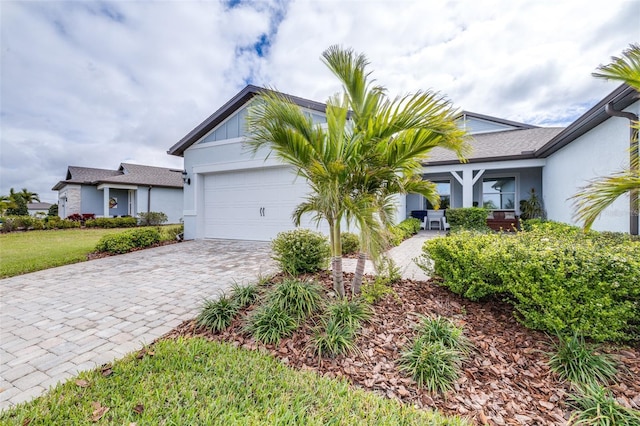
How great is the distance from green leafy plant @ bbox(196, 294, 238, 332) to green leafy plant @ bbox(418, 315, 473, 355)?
2.25 meters

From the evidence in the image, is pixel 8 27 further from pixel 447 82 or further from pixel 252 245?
pixel 447 82

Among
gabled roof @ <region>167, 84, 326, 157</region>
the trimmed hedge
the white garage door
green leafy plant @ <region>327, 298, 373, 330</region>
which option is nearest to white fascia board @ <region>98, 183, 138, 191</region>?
gabled roof @ <region>167, 84, 326, 157</region>

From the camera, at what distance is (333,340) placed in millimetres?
2803

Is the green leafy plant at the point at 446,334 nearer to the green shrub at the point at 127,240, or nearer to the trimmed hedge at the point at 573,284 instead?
the trimmed hedge at the point at 573,284

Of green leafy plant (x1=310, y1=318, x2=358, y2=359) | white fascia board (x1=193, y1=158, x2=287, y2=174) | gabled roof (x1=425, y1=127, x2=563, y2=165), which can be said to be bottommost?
green leafy plant (x1=310, y1=318, x2=358, y2=359)

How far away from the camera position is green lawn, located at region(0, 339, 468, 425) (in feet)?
6.23

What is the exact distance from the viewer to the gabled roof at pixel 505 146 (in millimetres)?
10805

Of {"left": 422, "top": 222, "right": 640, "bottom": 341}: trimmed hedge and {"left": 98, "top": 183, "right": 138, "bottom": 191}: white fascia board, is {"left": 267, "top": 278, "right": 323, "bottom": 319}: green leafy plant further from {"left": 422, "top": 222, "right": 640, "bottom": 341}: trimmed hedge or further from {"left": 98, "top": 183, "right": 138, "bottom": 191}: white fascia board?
{"left": 98, "top": 183, "right": 138, "bottom": 191}: white fascia board

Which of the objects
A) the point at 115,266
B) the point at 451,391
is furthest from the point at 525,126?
the point at 115,266

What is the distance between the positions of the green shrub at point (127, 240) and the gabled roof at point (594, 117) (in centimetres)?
Answer: 1218

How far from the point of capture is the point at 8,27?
614 centimetres

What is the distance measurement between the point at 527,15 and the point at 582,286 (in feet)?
23.0

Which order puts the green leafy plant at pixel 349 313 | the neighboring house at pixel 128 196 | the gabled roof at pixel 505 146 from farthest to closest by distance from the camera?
1. the neighboring house at pixel 128 196
2. the gabled roof at pixel 505 146
3. the green leafy plant at pixel 349 313

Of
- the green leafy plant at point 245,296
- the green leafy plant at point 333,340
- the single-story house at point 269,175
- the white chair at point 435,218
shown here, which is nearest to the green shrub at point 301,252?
the green leafy plant at point 245,296
